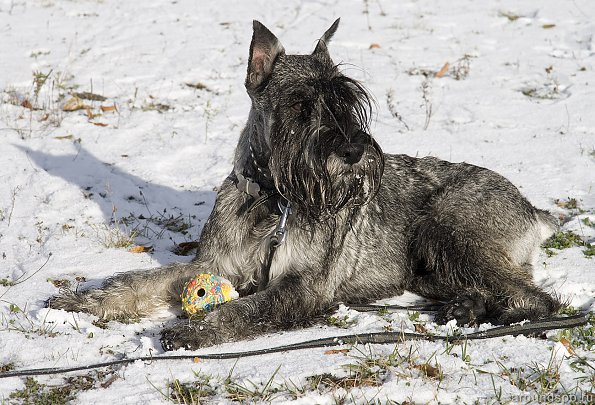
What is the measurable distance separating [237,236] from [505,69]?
6.76m

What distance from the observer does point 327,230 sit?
511 cm

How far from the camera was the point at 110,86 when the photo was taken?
10000 mm

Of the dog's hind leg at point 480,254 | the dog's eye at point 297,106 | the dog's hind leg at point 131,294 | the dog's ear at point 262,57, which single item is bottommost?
the dog's hind leg at point 131,294

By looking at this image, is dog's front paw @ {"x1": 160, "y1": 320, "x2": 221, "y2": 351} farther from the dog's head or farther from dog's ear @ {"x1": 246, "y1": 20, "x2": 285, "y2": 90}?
dog's ear @ {"x1": 246, "y1": 20, "x2": 285, "y2": 90}

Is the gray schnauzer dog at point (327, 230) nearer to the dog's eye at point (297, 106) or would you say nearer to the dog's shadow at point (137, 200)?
the dog's eye at point (297, 106)

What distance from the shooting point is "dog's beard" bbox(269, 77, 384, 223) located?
430 centimetres

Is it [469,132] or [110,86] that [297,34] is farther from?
[469,132]

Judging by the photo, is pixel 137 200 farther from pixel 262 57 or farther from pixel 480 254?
pixel 480 254

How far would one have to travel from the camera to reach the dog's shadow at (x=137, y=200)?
6.56m

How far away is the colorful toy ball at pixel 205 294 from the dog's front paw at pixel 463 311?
144 centimetres

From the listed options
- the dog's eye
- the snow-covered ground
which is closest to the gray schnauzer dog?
the dog's eye

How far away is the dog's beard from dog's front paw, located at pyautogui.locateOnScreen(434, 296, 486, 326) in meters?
0.96

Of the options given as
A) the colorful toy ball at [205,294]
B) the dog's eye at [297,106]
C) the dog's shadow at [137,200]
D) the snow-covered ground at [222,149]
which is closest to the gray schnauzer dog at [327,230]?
the dog's eye at [297,106]

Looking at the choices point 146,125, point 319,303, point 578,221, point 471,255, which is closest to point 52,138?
point 146,125
